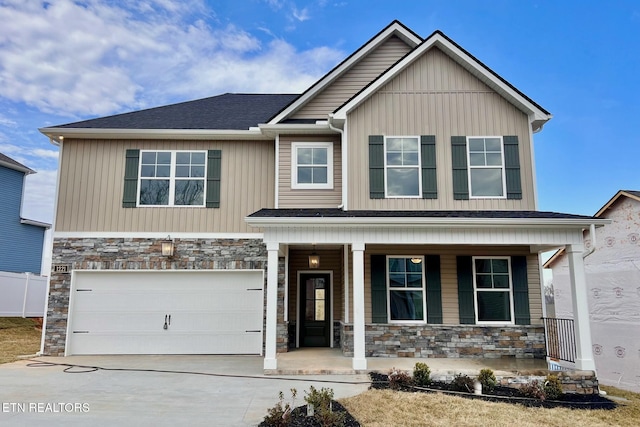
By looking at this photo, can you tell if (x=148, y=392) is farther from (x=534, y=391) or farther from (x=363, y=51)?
(x=363, y=51)

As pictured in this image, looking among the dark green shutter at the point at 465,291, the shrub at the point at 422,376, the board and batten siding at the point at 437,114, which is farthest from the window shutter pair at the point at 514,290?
the shrub at the point at 422,376

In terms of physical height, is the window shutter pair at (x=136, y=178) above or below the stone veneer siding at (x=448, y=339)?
above

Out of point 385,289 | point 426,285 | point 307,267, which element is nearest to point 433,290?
point 426,285

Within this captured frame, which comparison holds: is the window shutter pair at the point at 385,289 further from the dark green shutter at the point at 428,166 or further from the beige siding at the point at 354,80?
the beige siding at the point at 354,80

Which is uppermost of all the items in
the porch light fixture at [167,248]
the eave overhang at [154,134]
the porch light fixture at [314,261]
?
the eave overhang at [154,134]

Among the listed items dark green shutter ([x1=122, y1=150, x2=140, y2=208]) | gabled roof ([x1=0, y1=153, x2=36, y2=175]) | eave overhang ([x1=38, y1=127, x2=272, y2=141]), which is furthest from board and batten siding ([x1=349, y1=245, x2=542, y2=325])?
gabled roof ([x1=0, y1=153, x2=36, y2=175])

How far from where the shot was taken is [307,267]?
11562 millimetres

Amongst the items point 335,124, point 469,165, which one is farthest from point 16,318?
point 469,165

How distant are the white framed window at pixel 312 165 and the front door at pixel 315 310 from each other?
8.49 ft

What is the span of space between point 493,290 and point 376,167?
386 centimetres

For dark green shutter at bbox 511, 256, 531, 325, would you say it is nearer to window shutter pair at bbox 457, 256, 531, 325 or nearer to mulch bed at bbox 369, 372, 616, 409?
window shutter pair at bbox 457, 256, 531, 325

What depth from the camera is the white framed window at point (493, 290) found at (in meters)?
→ 9.61

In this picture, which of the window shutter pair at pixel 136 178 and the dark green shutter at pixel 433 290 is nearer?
the dark green shutter at pixel 433 290

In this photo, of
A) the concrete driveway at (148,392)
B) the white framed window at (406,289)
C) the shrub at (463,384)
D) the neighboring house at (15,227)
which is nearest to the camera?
the concrete driveway at (148,392)
